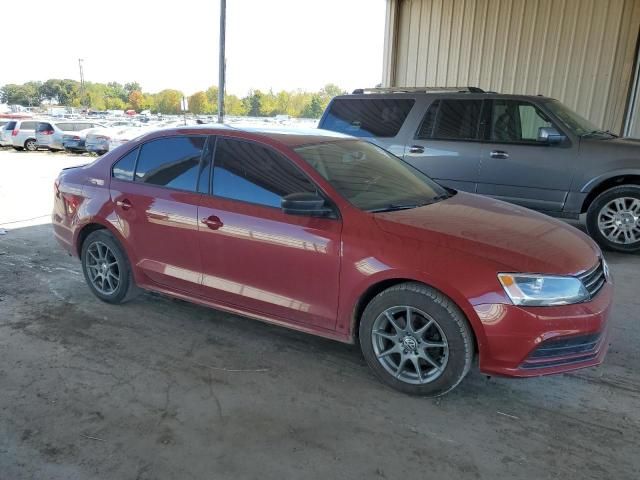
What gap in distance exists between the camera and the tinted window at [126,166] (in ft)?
14.4

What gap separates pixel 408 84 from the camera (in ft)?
42.4

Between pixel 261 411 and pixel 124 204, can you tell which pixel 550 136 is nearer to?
pixel 124 204

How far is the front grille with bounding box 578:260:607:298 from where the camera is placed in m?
3.02

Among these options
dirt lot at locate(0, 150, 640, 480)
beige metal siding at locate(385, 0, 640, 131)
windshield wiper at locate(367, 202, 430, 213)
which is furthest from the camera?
beige metal siding at locate(385, 0, 640, 131)

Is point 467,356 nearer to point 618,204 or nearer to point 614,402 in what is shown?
point 614,402

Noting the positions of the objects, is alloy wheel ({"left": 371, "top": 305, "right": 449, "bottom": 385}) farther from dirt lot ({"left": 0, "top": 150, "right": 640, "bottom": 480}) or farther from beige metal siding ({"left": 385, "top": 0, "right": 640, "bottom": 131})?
beige metal siding ({"left": 385, "top": 0, "right": 640, "bottom": 131})

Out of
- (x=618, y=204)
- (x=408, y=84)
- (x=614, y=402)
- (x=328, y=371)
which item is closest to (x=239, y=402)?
(x=328, y=371)

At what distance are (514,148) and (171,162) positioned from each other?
4.63 metres

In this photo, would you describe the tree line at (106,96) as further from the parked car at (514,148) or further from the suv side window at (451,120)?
the suv side window at (451,120)

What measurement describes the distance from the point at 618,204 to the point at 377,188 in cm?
431

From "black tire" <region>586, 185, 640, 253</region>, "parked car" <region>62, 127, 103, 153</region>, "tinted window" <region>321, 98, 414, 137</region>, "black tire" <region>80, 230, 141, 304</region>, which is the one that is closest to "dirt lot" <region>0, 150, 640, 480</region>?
"black tire" <region>80, 230, 141, 304</region>

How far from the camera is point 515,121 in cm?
692

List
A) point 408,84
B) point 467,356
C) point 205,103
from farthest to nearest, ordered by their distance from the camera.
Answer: point 205,103 → point 408,84 → point 467,356

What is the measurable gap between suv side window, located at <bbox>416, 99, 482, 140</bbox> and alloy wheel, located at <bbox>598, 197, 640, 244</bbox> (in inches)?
74.4
